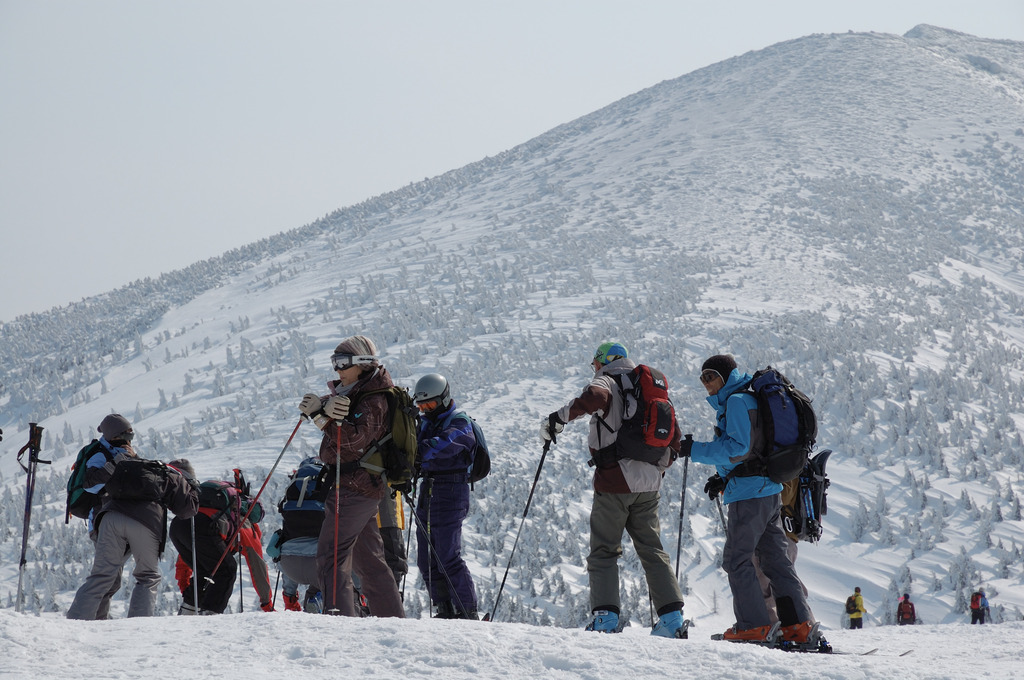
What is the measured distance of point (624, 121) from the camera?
240 ft

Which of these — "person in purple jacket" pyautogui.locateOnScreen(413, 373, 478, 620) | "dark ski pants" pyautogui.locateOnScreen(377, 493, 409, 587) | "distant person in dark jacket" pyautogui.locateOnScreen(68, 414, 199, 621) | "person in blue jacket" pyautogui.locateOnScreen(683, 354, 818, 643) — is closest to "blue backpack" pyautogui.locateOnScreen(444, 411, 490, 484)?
"person in purple jacket" pyautogui.locateOnScreen(413, 373, 478, 620)

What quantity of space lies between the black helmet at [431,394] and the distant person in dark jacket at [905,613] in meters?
11.3

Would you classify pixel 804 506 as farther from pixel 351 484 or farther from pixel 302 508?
pixel 302 508

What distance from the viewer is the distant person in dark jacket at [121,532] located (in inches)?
260

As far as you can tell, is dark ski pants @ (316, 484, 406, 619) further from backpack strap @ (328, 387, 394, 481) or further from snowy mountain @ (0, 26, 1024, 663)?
snowy mountain @ (0, 26, 1024, 663)

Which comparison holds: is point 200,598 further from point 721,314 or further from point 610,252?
point 610,252

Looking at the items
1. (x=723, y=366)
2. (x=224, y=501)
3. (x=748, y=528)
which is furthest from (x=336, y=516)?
(x=723, y=366)

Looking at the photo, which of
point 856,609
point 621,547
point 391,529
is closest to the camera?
point 621,547

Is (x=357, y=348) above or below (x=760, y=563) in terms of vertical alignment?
above

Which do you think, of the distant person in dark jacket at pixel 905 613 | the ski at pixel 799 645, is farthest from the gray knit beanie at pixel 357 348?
the distant person in dark jacket at pixel 905 613

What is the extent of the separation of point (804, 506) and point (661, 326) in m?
23.6

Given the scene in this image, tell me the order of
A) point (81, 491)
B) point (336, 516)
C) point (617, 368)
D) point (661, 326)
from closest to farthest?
1. point (336, 516)
2. point (617, 368)
3. point (81, 491)
4. point (661, 326)

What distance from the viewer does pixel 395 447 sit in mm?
6031

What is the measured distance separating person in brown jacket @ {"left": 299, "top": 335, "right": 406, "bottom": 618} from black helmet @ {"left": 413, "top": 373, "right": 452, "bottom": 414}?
0.88 meters
